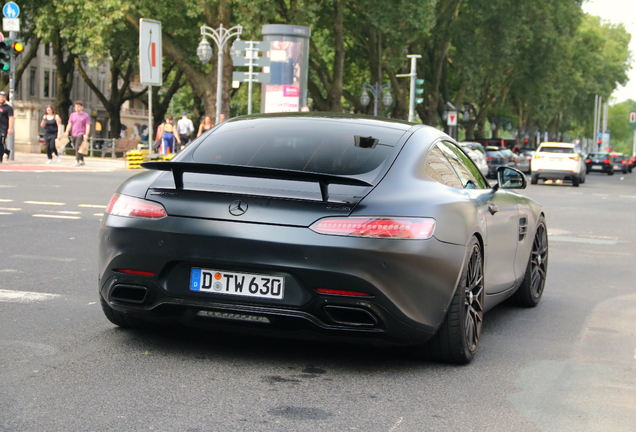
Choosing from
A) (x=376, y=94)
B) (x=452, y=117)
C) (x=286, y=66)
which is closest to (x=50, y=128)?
(x=286, y=66)

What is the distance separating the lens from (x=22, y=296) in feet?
22.2

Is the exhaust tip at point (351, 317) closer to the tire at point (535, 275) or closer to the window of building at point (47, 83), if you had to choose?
the tire at point (535, 275)

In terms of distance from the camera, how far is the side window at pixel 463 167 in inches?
233

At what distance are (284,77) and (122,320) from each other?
23.7m

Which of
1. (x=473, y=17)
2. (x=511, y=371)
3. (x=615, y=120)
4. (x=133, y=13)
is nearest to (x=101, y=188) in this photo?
(x=511, y=371)

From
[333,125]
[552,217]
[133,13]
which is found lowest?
[552,217]

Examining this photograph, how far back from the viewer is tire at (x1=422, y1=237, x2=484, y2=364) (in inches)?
200

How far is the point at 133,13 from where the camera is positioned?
37125 millimetres

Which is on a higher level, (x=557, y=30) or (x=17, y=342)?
(x=557, y=30)

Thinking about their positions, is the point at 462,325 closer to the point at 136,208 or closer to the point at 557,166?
the point at 136,208

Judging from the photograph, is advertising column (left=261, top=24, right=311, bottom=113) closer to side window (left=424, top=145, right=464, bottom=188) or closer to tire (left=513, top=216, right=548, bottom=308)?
tire (left=513, top=216, right=548, bottom=308)

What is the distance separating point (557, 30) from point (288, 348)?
54.6 m

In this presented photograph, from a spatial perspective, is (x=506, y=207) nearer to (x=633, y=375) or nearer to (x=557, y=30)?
(x=633, y=375)

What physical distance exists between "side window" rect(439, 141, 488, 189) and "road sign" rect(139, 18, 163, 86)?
79.3ft
